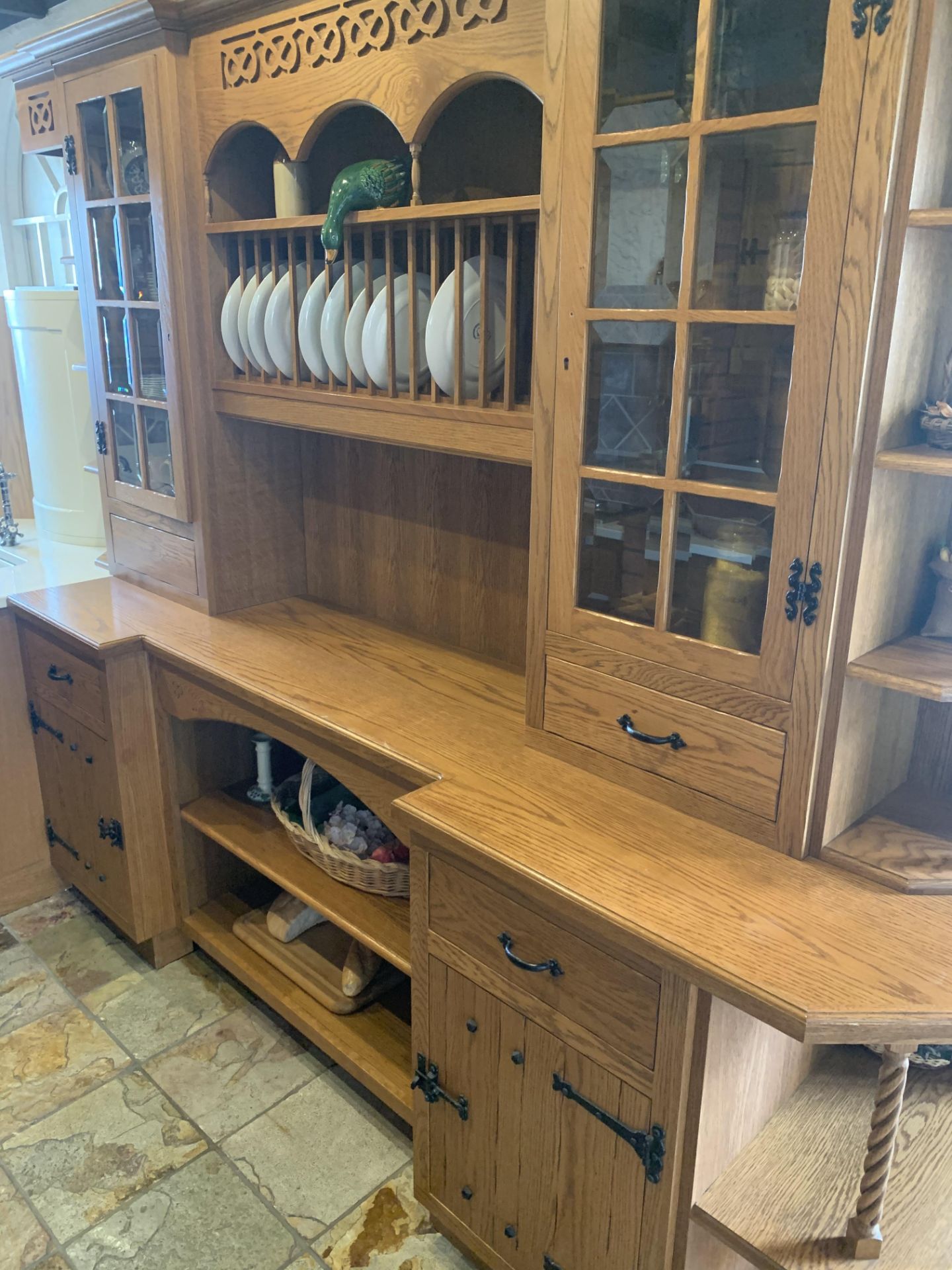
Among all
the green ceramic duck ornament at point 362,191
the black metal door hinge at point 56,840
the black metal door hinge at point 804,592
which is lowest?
the black metal door hinge at point 56,840

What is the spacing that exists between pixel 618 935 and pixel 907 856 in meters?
0.40

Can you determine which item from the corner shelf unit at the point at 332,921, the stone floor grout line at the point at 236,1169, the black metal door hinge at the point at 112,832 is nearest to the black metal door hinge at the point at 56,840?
the black metal door hinge at the point at 112,832

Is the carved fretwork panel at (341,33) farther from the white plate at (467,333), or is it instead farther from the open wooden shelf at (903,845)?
the open wooden shelf at (903,845)

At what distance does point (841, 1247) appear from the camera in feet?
3.65

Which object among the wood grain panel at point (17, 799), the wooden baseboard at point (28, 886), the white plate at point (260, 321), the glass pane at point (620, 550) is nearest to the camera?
the glass pane at point (620, 550)

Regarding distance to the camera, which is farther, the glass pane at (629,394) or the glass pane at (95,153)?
the glass pane at (95,153)

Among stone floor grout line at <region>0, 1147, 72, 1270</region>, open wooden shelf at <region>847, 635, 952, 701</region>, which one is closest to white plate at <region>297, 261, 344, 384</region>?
open wooden shelf at <region>847, 635, 952, 701</region>

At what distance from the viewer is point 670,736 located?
1286 mm

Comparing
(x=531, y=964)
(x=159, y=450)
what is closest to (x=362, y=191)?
(x=159, y=450)

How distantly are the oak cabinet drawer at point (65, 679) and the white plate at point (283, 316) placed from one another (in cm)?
77

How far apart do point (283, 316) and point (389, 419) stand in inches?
14.1

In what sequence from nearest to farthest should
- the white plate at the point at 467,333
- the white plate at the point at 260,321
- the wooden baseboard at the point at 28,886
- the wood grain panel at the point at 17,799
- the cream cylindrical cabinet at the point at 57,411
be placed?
1. the white plate at the point at 467,333
2. the white plate at the point at 260,321
3. the wood grain panel at the point at 17,799
4. the wooden baseboard at the point at 28,886
5. the cream cylindrical cabinet at the point at 57,411

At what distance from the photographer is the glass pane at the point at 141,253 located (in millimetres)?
1985

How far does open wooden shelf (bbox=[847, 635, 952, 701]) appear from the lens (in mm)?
1080
